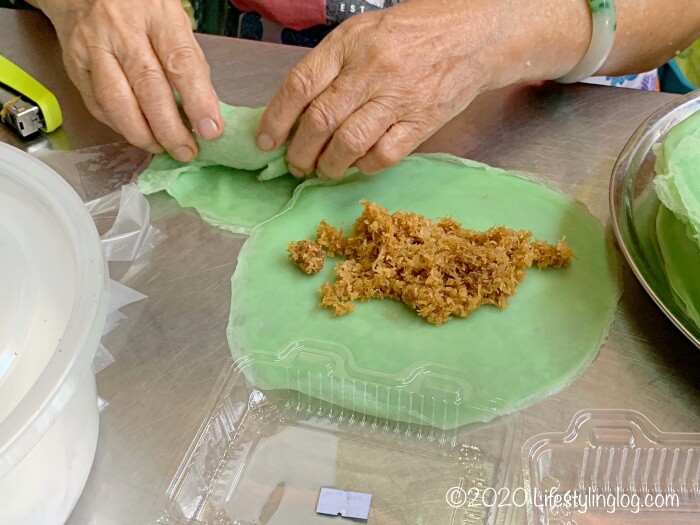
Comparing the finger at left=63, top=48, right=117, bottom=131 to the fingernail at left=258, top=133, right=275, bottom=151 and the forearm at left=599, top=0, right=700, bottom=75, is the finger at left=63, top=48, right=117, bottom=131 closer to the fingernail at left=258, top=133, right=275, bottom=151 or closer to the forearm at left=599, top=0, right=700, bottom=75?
the fingernail at left=258, top=133, right=275, bottom=151

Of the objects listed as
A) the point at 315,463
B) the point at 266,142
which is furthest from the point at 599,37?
the point at 315,463

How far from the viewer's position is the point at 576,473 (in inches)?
28.4

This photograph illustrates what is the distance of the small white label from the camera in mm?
693

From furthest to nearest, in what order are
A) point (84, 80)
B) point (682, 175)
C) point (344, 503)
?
1. point (84, 80)
2. point (682, 175)
3. point (344, 503)

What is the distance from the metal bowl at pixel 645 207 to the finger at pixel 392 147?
0.28 meters

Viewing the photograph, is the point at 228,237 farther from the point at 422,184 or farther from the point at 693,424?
the point at 693,424

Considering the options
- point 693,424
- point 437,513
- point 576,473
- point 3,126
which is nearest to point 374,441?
point 437,513

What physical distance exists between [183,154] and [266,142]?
0.13 meters

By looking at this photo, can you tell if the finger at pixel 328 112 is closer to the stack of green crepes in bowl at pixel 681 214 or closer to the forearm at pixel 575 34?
the forearm at pixel 575 34

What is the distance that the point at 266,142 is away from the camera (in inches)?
38.1

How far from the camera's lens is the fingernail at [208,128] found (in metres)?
0.96

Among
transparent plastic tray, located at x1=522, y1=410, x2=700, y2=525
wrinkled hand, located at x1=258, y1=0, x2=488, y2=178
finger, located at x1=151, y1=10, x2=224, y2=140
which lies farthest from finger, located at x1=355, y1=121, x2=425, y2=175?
transparent plastic tray, located at x1=522, y1=410, x2=700, y2=525

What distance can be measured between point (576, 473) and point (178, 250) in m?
0.59

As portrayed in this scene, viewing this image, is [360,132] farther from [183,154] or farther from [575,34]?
[575,34]
